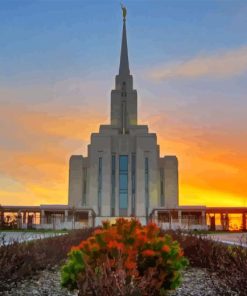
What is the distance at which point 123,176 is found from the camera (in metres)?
75.3

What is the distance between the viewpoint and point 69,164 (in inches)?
3137

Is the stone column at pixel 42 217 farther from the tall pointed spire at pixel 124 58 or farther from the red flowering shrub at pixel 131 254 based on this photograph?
the red flowering shrub at pixel 131 254

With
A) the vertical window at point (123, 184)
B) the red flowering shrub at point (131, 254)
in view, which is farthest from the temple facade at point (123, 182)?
the red flowering shrub at point (131, 254)

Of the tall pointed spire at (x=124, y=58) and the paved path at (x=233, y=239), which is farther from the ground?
the tall pointed spire at (x=124, y=58)

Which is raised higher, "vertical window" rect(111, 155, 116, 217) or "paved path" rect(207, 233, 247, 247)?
"vertical window" rect(111, 155, 116, 217)

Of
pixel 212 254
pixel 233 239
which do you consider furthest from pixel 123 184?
pixel 212 254

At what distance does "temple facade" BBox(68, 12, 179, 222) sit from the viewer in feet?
243

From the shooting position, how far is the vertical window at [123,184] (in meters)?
74.3

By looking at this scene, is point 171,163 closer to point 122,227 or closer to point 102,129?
point 102,129

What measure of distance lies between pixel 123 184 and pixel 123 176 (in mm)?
1229

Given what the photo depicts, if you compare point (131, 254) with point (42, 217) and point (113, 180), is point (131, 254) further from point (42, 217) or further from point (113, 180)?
point (113, 180)

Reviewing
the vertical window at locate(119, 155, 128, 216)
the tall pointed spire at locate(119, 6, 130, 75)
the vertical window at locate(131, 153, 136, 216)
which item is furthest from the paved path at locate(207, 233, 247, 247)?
the tall pointed spire at locate(119, 6, 130, 75)

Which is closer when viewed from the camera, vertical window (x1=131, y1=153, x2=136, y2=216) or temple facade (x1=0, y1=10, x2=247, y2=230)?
temple facade (x1=0, y1=10, x2=247, y2=230)

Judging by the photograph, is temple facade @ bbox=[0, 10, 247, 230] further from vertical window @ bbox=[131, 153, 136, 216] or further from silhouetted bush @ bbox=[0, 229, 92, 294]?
silhouetted bush @ bbox=[0, 229, 92, 294]
